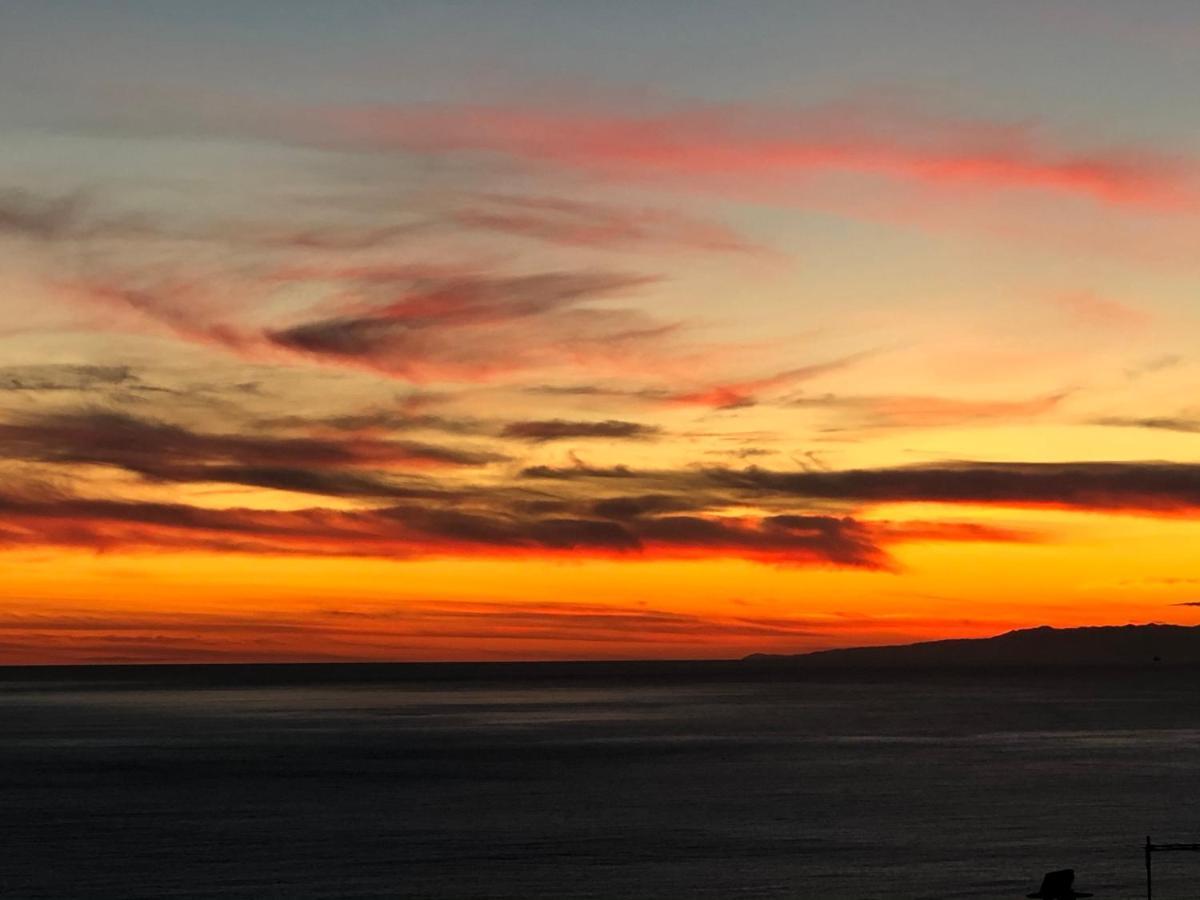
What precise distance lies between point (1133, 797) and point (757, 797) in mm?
28372

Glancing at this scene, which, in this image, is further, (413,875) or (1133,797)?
A: (1133,797)

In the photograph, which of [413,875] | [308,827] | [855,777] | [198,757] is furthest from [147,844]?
[198,757]

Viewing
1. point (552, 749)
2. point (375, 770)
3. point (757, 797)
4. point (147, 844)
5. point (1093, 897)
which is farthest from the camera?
point (552, 749)

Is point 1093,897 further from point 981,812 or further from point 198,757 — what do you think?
point 198,757

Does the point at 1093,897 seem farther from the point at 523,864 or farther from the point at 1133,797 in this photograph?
the point at 1133,797

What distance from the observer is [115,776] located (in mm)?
148250

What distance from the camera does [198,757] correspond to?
174m

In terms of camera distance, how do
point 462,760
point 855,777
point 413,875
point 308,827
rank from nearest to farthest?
point 413,875, point 308,827, point 855,777, point 462,760

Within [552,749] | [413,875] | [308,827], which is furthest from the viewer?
[552,749]

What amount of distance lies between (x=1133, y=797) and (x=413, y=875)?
64.0 m

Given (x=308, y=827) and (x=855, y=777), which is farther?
(x=855, y=777)

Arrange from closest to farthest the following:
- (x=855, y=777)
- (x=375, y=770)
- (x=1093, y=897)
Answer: (x=1093, y=897)
(x=855, y=777)
(x=375, y=770)

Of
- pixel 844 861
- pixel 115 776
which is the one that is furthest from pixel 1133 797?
pixel 115 776

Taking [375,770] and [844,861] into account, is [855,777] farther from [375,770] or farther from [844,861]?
[844,861]
